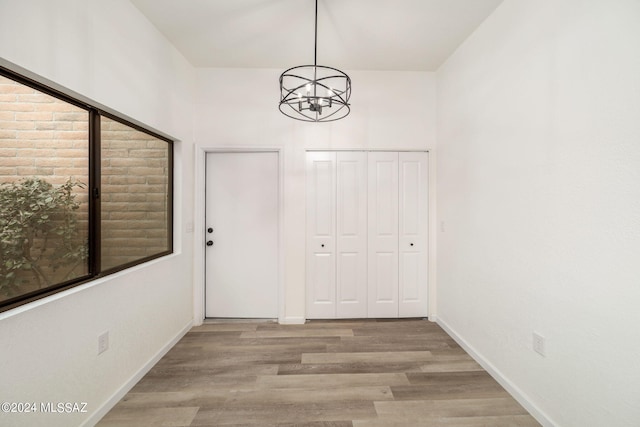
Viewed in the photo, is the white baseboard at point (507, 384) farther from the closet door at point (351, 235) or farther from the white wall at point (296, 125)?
the white wall at point (296, 125)

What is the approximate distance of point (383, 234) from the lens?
3.34m

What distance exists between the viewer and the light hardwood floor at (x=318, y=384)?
5.95 ft

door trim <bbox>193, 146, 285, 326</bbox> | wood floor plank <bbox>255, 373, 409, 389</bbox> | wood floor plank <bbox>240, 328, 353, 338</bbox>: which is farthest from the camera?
door trim <bbox>193, 146, 285, 326</bbox>

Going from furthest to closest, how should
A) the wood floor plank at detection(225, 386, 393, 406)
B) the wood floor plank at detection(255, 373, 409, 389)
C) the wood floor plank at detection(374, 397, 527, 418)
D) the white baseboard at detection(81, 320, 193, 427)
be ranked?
the wood floor plank at detection(255, 373, 409, 389)
the wood floor plank at detection(225, 386, 393, 406)
the wood floor plank at detection(374, 397, 527, 418)
the white baseboard at detection(81, 320, 193, 427)

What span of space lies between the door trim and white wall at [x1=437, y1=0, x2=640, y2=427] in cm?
194

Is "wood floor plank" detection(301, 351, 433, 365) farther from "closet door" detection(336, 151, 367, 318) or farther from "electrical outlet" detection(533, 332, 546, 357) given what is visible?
"electrical outlet" detection(533, 332, 546, 357)

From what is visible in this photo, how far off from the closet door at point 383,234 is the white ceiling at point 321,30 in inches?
43.1

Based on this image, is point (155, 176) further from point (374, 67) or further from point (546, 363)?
point (546, 363)

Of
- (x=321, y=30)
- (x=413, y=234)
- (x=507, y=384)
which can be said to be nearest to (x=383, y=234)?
(x=413, y=234)

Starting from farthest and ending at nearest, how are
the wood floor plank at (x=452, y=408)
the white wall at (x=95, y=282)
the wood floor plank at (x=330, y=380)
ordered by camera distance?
the wood floor plank at (x=330, y=380) < the wood floor plank at (x=452, y=408) < the white wall at (x=95, y=282)

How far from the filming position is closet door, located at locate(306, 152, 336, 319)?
10.8 feet

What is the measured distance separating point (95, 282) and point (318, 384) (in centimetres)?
172

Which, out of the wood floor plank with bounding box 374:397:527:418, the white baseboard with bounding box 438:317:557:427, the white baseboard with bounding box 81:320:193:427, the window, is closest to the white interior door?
the white baseboard with bounding box 81:320:193:427

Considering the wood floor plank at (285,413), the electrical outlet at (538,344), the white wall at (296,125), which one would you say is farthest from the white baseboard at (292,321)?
the electrical outlet at (538,344)
